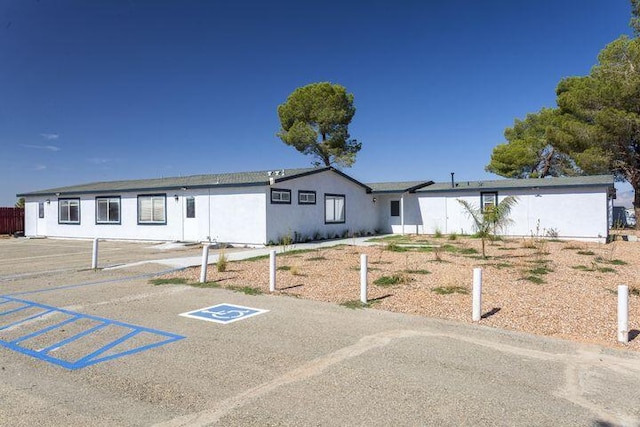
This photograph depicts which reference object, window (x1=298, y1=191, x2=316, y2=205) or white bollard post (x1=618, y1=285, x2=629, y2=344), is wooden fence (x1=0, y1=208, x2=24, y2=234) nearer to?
window (x1=298, y1=191, x2=316, y2=205)

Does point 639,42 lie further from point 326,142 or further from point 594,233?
point 326,142

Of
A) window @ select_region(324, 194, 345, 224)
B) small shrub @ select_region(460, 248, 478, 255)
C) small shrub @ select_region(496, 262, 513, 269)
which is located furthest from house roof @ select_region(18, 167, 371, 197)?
small shrub @ select_region(496, 262, 513, 269)

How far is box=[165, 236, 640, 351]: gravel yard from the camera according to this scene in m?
7.10

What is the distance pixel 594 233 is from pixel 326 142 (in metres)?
21.3

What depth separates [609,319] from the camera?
7008mm

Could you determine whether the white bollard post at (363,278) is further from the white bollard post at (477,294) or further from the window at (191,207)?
the window at (191,207)

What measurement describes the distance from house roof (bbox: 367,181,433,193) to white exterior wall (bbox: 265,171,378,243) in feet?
3.33

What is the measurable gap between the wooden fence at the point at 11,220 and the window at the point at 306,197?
24051mm

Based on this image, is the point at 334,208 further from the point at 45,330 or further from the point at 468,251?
the point at 45,330

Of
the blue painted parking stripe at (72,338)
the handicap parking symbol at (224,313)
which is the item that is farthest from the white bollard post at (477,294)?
the blue painted parking stripe at (72,338)

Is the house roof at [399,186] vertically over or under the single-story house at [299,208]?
over

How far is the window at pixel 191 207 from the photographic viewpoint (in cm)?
2250

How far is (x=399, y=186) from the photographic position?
29078 mm

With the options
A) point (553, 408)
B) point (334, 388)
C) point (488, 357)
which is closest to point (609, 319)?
point (488, 357)
